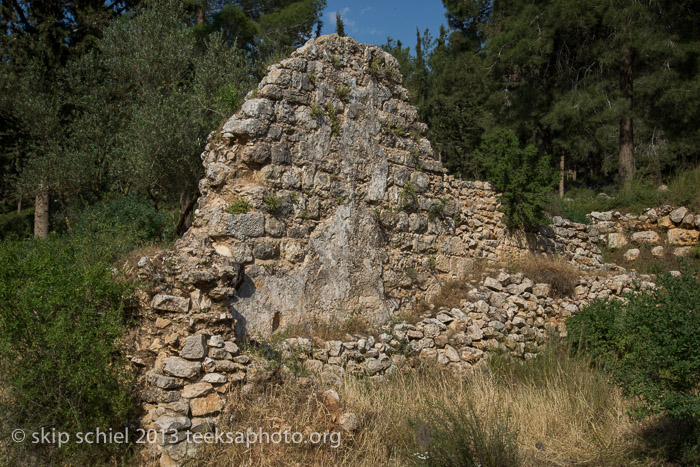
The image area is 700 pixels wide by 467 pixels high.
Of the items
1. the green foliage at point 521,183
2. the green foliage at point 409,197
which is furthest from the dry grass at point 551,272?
the green foliage at point 409,197

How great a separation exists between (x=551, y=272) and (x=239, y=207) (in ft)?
17.9

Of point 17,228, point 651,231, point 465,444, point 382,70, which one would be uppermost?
point 382,70

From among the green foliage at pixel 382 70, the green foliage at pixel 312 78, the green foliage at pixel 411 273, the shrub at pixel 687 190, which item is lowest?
the green foliage at pixel 411 273

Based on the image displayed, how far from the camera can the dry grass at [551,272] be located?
829cm

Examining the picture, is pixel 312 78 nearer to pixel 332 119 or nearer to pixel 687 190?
pixel 332 119

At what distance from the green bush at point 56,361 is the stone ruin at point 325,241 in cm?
48

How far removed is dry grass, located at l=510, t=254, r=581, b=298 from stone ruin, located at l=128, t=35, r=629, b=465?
294 mm

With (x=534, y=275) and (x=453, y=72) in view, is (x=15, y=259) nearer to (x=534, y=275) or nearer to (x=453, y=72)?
(x=534, y=275)

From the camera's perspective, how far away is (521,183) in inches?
344

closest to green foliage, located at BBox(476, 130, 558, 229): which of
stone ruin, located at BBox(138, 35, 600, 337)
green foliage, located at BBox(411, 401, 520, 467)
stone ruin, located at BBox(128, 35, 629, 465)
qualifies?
stone ruin, located at BBox(128, 35, 629, 465)

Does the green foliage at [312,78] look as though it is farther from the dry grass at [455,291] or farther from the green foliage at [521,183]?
the green foliage at [521,183]

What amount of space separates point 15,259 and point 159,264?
132 centimetres

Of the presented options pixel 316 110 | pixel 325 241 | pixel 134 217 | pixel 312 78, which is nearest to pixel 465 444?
pixel 325 241

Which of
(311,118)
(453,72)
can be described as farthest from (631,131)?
(311,118)
